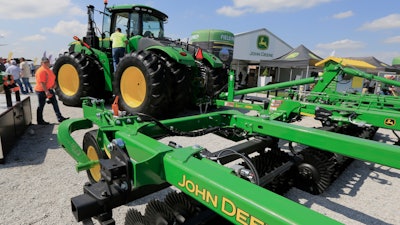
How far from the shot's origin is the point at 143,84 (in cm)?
465

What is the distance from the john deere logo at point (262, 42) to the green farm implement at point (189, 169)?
20.0 metres

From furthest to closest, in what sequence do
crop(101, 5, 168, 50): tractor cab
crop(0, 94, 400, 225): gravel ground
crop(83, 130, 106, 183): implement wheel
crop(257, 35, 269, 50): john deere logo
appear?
crop(257, 35, 269, 50): john deere logo → crop(101, 5, 168, 50): tractor cab → crop(0, 94, 400, 225): gravel ground → crop(83, 130, 106, 183): implement wheel

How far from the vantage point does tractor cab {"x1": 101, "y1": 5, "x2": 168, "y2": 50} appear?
589 centimetres

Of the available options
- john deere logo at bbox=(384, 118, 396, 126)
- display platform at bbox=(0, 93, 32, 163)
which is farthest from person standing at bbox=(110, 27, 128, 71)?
john deere logo at bbox=(384, 118, 396, 126)

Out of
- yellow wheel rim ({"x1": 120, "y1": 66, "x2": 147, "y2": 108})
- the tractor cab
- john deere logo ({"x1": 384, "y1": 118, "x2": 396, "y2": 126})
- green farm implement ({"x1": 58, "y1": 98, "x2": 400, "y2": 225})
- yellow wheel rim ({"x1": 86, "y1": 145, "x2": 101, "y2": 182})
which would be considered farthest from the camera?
the tractor cab

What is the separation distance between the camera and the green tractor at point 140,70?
4.52 meters

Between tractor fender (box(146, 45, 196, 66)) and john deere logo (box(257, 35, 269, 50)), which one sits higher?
john deere logo (box(257, 35, 269, 50))

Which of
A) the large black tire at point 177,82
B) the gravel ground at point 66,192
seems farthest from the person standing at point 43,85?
the large black tire at point 177,82

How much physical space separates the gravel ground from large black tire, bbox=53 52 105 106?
2.58 metres

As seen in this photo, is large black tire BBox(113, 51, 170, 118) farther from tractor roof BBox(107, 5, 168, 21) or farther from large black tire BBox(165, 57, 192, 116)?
tractor roof BBox(107, 5, 168, 21)

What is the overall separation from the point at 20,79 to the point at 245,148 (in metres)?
10.3

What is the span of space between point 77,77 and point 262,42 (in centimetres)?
1796

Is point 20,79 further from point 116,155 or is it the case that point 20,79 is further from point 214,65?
point 116,155

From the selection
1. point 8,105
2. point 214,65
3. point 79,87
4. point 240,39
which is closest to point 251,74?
point 240,39
